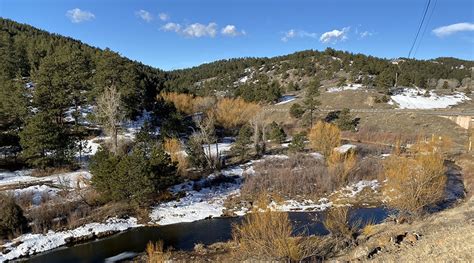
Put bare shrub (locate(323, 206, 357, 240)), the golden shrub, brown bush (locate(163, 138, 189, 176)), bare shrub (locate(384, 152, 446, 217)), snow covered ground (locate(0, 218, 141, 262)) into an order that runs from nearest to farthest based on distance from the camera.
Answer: bare shrub (locate(323, 206, 357, 240)) < snow covered ground (locate(0, 218, 141, 262)) < bare shrub (locate(384, 152, 446, 217)) < brown bush (locate(163, 138, 189, 176)) < the golden shrub

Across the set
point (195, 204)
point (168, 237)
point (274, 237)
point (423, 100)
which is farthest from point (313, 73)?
point (274, 237)

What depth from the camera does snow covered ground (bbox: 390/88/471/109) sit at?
3541 inches

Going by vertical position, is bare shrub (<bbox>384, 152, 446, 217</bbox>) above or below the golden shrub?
below

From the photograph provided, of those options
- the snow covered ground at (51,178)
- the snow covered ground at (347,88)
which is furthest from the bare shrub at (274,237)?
the snow covered ground at (347,88)

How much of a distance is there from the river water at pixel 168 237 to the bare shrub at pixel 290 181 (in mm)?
6963

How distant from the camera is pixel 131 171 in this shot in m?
36.8

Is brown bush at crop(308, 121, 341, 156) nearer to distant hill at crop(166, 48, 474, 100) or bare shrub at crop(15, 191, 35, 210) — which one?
bare shrub at crop(15, 191, 35, 210)

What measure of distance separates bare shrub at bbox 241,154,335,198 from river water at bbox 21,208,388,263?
696cm

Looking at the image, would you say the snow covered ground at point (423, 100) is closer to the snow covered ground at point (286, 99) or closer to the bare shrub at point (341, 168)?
the snow covered ground at point (286, 99)

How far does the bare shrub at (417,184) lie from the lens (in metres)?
29.9

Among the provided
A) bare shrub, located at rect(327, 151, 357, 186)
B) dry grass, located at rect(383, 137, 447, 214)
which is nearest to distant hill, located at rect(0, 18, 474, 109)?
bare shrub, located at rect(327, 151, 357, 186)

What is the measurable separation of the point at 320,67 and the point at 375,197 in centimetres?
10830

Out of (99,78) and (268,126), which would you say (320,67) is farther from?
(99,78)

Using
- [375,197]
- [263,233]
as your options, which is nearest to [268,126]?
[375,197]
